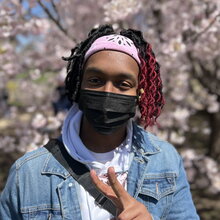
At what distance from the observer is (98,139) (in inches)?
62.1

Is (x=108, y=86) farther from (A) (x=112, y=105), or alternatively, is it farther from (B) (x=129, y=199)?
(B) (x=129, y=199)

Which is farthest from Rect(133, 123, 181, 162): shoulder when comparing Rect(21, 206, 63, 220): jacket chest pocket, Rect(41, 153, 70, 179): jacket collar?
Rect(21, 206, 63, 220): jacket chest pocket

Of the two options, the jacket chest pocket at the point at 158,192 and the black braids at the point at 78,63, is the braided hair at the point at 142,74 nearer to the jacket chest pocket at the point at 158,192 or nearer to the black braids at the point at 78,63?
the black braids at the point at 78,63

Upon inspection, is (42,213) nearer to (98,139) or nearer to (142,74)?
(98,139)

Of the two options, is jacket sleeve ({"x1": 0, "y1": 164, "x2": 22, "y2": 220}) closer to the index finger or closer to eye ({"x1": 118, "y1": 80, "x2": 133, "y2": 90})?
the index finger

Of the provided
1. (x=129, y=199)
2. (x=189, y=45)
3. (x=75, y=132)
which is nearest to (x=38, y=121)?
(x=189, y=45)

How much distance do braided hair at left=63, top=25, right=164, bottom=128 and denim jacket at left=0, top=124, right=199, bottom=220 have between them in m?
0.14

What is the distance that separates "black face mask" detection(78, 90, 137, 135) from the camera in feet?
4.95

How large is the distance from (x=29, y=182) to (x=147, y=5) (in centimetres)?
337

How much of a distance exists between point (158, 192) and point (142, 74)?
512 millimetres

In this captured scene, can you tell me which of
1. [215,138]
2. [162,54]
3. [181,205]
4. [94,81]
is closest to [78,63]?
[94,81]

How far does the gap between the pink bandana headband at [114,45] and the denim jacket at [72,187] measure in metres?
0.38

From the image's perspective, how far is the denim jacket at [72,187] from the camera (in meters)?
1.49

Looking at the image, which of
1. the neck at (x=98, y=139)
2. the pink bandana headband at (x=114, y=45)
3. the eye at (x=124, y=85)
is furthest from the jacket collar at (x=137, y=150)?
the pink bandana headband at (x=114, y=45)
